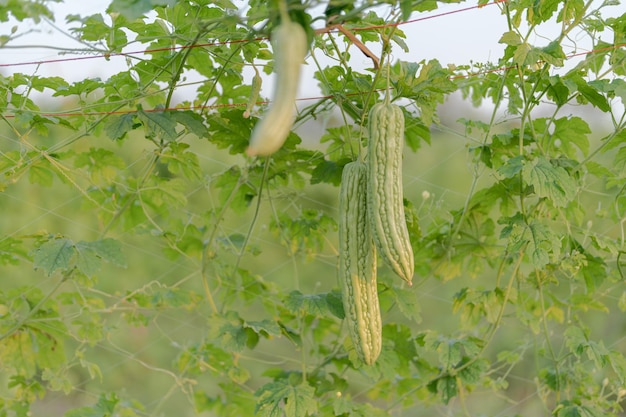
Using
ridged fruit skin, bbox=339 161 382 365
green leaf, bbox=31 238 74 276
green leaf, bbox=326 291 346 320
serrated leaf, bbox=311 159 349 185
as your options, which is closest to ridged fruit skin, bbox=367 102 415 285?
ridged fruit skin, bbox=339 161 382 365

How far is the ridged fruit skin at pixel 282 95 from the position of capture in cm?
101

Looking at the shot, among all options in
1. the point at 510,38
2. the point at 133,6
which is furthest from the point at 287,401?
the point at 133,6

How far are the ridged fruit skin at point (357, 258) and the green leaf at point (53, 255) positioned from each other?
68 centimetres

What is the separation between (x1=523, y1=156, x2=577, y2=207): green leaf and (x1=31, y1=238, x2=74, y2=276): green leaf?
1153mm

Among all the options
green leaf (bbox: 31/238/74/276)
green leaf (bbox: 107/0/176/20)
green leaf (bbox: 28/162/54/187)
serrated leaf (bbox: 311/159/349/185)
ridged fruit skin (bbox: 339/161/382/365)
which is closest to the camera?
green leaf (bbox: 107/0/176/20)

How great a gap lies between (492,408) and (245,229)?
172 cm

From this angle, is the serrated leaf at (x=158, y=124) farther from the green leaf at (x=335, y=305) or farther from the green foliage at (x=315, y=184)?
the green leaf at (x=335, y=305)

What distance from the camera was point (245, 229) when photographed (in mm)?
3881

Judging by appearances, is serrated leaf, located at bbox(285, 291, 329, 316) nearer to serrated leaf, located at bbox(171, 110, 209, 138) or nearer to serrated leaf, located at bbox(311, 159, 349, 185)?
serrated leaf, located at bbox(311, 159, 349, 185)

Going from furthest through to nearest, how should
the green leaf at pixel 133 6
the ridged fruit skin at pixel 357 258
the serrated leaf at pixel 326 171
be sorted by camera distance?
the serrated leaf at pixel 326 171 < the ridged fruit skin at pixel 357 258 < the green leaf at pixel 133 6

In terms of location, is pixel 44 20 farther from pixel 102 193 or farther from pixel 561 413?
pixel 561 413

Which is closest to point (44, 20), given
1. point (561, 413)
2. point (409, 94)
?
point (409, 94)

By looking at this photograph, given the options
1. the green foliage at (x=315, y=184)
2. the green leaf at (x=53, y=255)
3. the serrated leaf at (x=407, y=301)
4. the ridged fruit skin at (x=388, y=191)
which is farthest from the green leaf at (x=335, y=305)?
the green leaf at (x=53, y=255)

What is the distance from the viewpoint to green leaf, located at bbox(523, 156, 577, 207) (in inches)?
82.0
